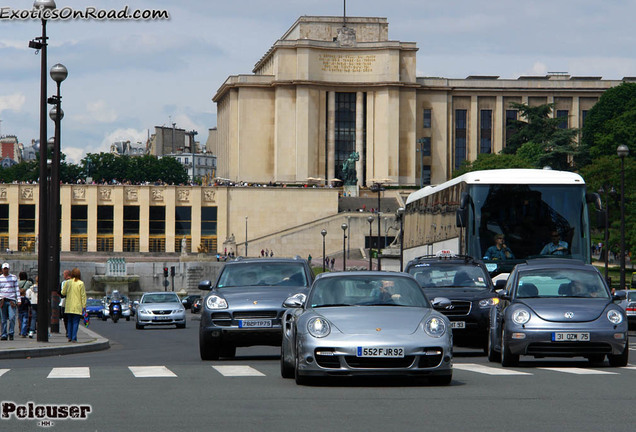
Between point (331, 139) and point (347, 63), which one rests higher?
point (347, 63)

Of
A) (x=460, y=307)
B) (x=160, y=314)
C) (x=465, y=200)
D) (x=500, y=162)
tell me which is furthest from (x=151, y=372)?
(x=500, y=162)

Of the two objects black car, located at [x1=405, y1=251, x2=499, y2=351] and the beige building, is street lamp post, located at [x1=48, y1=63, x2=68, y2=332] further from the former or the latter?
the beige building

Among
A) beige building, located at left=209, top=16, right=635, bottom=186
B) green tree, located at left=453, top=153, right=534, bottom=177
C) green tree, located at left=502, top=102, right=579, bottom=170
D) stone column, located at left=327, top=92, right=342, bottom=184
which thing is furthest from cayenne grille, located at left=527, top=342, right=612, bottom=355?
stone column, located at left=327, top=92, right=342, bottom=184

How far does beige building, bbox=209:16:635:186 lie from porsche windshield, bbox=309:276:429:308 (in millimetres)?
123755

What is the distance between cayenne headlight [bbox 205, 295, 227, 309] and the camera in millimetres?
20500

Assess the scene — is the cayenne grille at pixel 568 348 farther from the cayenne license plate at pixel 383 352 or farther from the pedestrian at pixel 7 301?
the pedestrian at pixel 7 301

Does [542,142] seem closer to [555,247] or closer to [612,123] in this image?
[612,123]

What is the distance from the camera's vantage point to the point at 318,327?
14.0 metres

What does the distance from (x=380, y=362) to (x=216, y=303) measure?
280 inches

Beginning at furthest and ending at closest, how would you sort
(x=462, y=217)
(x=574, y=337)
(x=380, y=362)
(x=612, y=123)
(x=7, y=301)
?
1. (x=612, y=123)
2. (x=462, y=217)
3. (x=7, y=301)
4. (x=574, y=337)
5. (x=380, y=362)

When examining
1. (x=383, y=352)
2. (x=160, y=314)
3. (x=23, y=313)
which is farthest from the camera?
(x=160, y=314)

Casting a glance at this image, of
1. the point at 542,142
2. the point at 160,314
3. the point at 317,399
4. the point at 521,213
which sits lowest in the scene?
the point at 160,314

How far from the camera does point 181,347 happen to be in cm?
2842

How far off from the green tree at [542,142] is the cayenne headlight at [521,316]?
9920 cm
